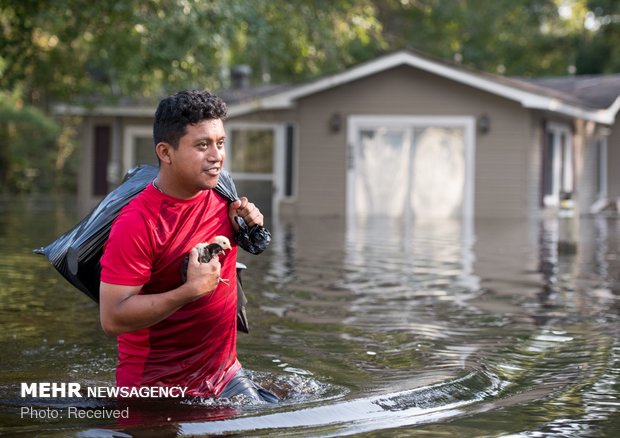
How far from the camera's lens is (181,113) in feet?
15.7

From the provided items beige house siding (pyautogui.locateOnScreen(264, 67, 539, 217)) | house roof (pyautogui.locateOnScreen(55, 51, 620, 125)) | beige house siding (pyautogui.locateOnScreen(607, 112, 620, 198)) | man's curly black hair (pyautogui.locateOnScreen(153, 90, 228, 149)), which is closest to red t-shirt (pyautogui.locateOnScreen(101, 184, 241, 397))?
man's curly black hair (pyautogui.locateOnScreen(153, 90, 228, 149))

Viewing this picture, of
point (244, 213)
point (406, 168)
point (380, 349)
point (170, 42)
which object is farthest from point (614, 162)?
point (244, 213)

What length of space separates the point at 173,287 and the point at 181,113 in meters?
0.70

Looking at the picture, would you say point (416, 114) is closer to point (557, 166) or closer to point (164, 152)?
point (557, 166)

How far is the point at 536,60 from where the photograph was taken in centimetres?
4809

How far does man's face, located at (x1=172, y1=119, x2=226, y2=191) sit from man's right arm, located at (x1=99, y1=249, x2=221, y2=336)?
0.37m

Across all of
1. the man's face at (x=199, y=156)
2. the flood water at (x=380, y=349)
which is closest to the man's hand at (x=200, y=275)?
the man's face at (x=199, y=156)

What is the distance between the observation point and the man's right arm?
4.54m

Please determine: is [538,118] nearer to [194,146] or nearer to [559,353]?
[559,353]

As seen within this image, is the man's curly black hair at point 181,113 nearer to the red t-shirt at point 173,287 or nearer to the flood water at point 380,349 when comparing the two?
the red t-shirt at point 173,287

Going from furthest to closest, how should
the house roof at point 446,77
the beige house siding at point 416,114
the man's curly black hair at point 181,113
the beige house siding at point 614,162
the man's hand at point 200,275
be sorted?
1. the beige house siding at point 614,162
2. the beige house siding at point 416,114
3. the house roof at point 446,77
4. the man's curly black hair at point 181,113
5. the man's hand at point 200,275

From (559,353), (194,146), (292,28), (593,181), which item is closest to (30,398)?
(194,146)

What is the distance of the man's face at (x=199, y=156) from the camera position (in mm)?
4789

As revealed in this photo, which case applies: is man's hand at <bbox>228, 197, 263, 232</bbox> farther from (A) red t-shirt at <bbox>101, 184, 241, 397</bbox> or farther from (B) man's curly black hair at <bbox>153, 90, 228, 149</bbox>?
(B) man's curly black hair at <bbox>153, 90, 228, 149</bbox>
